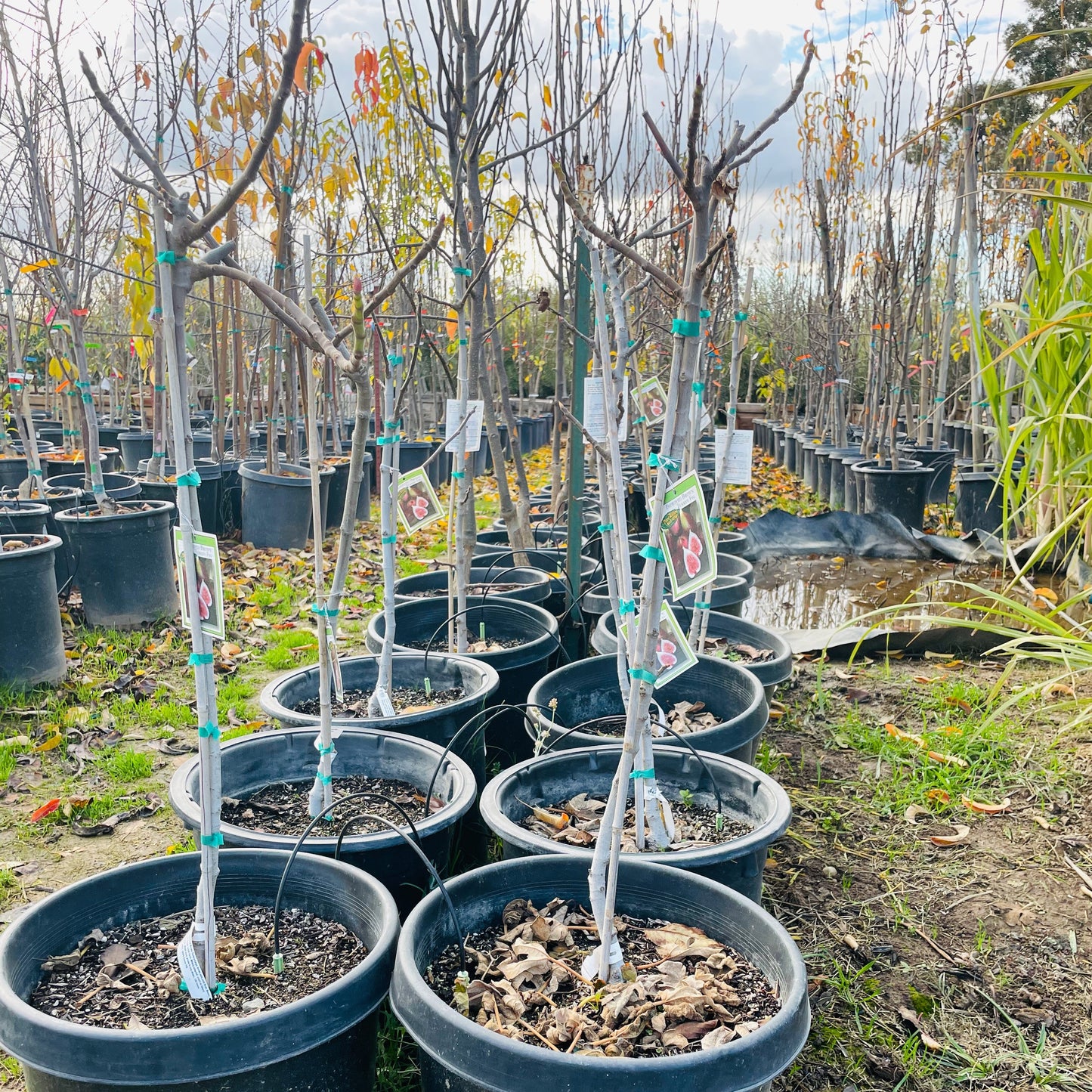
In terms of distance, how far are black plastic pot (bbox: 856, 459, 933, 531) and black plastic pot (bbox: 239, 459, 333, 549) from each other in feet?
13.1

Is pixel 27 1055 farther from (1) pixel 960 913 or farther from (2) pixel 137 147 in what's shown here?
(1) pixel 960 913

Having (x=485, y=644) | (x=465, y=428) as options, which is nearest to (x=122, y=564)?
(x=485, y=644)

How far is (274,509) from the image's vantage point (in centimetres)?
602

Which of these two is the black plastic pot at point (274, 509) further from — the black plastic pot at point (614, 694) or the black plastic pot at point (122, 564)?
the black plastic pot at point (614, 694)

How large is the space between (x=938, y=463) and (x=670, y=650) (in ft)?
21.5

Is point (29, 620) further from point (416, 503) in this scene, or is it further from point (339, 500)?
point (339, 500)

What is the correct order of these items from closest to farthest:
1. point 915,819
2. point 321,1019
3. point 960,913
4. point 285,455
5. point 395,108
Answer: point 321,1019 < point 960,913 < point 915,819 < point 395,108 < point 285,455

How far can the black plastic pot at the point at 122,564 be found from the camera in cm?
423

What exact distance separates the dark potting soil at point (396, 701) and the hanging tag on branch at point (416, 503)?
0.52 meters

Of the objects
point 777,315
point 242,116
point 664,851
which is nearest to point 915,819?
point 664,851

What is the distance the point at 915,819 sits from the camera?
266 cm

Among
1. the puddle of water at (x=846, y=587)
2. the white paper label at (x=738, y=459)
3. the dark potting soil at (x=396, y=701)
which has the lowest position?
the puddle of water at (x=846, y=587)

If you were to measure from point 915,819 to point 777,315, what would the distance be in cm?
1347

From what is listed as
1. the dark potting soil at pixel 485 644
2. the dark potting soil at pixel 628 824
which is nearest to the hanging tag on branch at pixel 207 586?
the dark potting soil at pixel 628 824
